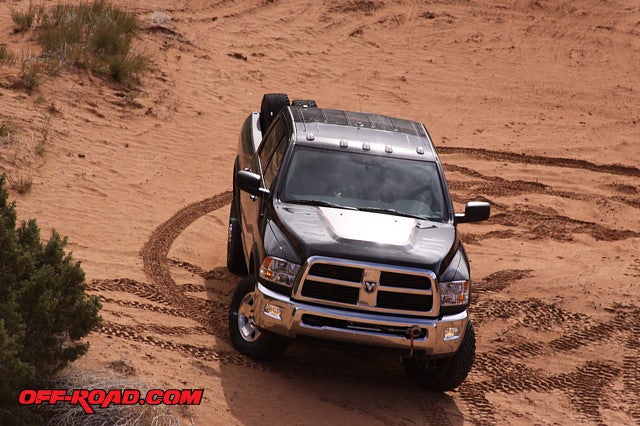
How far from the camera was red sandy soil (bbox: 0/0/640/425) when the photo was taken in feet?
28.3

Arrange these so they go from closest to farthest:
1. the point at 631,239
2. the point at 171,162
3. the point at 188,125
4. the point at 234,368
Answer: the point at 234,368 → the point at 631,239 → the point at 171,162 → the point at 188,125

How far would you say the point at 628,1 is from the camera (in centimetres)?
2312

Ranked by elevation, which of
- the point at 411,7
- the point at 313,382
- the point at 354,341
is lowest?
the point at 313,382

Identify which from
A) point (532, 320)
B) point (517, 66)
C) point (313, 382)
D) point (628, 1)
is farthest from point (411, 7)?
point (313, 382)

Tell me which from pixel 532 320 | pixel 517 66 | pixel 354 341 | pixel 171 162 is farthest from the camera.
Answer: pixel 517 66

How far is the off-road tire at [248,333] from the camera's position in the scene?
8477mm

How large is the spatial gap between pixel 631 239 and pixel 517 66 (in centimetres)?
791

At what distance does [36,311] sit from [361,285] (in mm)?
2424

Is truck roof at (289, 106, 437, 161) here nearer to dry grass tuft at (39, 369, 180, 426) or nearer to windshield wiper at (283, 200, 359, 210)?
windshield wiper at (283, 200, 359, 210)

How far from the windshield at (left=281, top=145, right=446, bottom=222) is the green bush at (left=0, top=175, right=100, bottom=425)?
2.09 m

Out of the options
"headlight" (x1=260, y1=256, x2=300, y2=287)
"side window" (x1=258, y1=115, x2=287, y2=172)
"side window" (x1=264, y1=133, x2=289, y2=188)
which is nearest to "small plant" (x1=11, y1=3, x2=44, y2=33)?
"side window" (x1=258, y1=115, x2=287, y2=172)

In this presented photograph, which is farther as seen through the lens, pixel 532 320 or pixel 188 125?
pixel 188 125

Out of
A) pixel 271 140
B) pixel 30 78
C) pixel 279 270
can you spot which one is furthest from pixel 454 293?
pixel 30 78

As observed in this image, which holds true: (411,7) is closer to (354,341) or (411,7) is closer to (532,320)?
(532,320)
